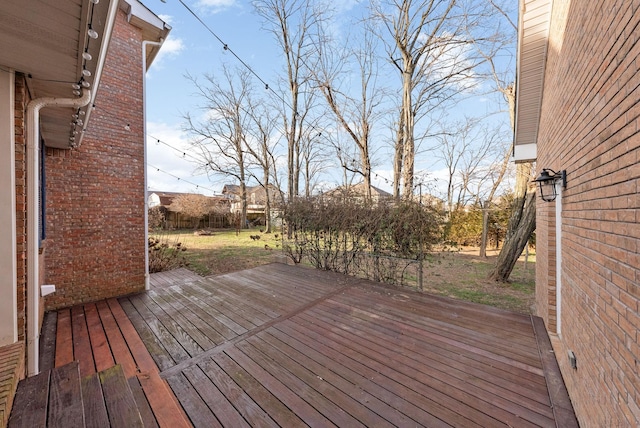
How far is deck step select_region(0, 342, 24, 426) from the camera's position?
1347mm

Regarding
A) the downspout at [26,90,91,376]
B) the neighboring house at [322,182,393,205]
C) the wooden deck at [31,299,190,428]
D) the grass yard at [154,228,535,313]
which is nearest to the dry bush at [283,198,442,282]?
the neighboring house at [322,182,393,205]

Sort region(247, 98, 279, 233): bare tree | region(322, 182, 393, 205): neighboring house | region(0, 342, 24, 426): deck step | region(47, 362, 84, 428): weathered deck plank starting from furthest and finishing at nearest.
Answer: region(247, 98, 279, 233): bare tree → region(322, 182, 393, 205): neighboring house → region(47, 362, 84, 428): weathered deck plank → region(0, 342, 24, 426): deck step

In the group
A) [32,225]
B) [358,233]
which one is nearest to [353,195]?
[358,233]

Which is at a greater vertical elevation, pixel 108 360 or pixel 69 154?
pixel 69 154

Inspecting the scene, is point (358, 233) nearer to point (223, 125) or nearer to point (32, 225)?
point (32, 225)

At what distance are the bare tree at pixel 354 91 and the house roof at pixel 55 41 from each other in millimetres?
10049

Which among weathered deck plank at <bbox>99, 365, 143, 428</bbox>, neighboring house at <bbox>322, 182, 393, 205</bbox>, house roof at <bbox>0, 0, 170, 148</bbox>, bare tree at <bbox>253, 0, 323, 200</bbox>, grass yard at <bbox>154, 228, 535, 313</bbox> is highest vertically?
bare tree at <bbox>253, 0, 323, 200</bbox>

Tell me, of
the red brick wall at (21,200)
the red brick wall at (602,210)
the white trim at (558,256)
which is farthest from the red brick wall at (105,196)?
the white trim at (558,256)

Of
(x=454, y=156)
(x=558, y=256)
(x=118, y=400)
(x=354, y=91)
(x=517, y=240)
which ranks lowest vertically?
(x=118, y=400)

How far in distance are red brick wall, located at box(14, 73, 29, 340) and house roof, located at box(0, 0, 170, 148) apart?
0.19 meters

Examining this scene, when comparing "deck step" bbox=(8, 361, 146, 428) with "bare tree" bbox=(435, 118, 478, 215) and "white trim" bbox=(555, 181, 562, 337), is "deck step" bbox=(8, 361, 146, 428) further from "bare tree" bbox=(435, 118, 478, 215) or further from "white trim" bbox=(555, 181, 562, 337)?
"bare tree" bbox=(435, 118, 478, 215)

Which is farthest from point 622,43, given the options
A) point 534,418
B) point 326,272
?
point 326,272

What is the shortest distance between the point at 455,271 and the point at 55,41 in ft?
28.8

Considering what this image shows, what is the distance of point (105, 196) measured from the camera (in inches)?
181
